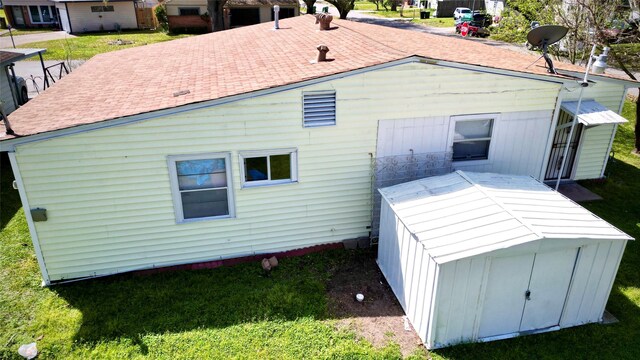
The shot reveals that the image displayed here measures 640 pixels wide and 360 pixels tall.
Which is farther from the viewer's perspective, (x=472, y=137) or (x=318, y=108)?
(x=472, y=137)

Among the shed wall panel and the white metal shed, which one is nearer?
the white metal shed

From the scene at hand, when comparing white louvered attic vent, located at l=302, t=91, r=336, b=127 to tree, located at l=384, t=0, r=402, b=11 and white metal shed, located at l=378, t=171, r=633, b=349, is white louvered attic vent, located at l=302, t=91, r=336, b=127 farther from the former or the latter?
tree, located at l=384, t=0, r=402, b=11

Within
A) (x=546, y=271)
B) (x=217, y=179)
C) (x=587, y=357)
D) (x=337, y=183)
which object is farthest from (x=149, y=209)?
(x=587, y=357)

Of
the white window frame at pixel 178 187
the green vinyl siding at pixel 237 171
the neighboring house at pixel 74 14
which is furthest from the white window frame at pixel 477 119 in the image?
the neighboring house at pixel 74 14

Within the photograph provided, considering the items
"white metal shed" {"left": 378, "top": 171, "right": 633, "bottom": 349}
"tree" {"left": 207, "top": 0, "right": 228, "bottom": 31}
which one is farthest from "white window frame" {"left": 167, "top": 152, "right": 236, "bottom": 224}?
"tree" {"left": 207, "top": 0, "right": 228, "bottom": 31}

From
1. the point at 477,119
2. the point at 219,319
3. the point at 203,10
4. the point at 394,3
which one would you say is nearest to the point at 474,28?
the point at 203,10

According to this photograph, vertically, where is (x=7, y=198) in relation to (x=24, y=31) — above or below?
below

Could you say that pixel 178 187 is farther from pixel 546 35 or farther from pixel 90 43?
pixel 90 43
